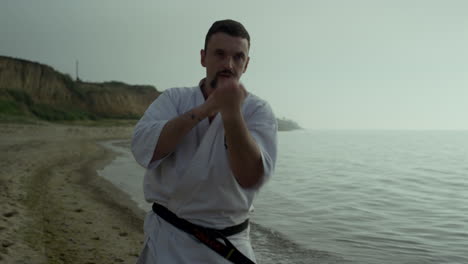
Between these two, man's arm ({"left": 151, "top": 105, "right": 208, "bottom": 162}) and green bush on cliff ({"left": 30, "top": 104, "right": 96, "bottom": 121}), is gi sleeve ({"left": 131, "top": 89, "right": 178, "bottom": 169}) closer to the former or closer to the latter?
man's arm ({"left": 151, "top": 105, "right": 208, "bottom": 162})

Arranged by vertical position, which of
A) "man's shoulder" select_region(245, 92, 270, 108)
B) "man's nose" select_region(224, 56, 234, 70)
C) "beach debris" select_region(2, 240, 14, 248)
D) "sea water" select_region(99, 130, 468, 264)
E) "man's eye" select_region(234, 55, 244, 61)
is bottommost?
"sea water" select_region(99, 130, 468, 264)

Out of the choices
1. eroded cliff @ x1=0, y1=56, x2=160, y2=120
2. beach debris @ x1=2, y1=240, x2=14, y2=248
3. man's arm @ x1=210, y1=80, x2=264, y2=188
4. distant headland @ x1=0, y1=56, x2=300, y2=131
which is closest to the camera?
man's arm @ x1=210, y1=80, x2=264, y2=188

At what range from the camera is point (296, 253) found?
5.52 m

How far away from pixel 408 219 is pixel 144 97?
51561 millimetres

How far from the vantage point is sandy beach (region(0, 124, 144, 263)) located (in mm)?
4238

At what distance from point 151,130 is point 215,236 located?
1.83 feet

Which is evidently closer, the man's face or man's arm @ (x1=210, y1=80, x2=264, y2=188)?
man's arm @ (x1=210, y1=80, x2=264, y2=188)

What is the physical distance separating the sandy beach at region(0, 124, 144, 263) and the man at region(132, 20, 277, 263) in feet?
8.98

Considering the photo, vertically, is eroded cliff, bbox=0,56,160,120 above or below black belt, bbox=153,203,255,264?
below

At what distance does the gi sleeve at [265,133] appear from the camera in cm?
169

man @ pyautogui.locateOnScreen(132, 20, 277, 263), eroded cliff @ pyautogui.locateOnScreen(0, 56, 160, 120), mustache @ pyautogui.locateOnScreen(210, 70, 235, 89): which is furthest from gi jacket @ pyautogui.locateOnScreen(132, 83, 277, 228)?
eroded cliff @ pyautogui.locateOnScreen(0, 56, 160, 120)

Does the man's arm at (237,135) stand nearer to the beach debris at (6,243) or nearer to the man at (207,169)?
the man at (207,169)

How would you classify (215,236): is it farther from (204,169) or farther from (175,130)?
(175,130)

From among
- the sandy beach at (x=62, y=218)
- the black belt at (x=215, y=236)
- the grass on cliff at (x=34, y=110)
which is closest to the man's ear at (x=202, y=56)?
the black belt at (x=215, y=236)
